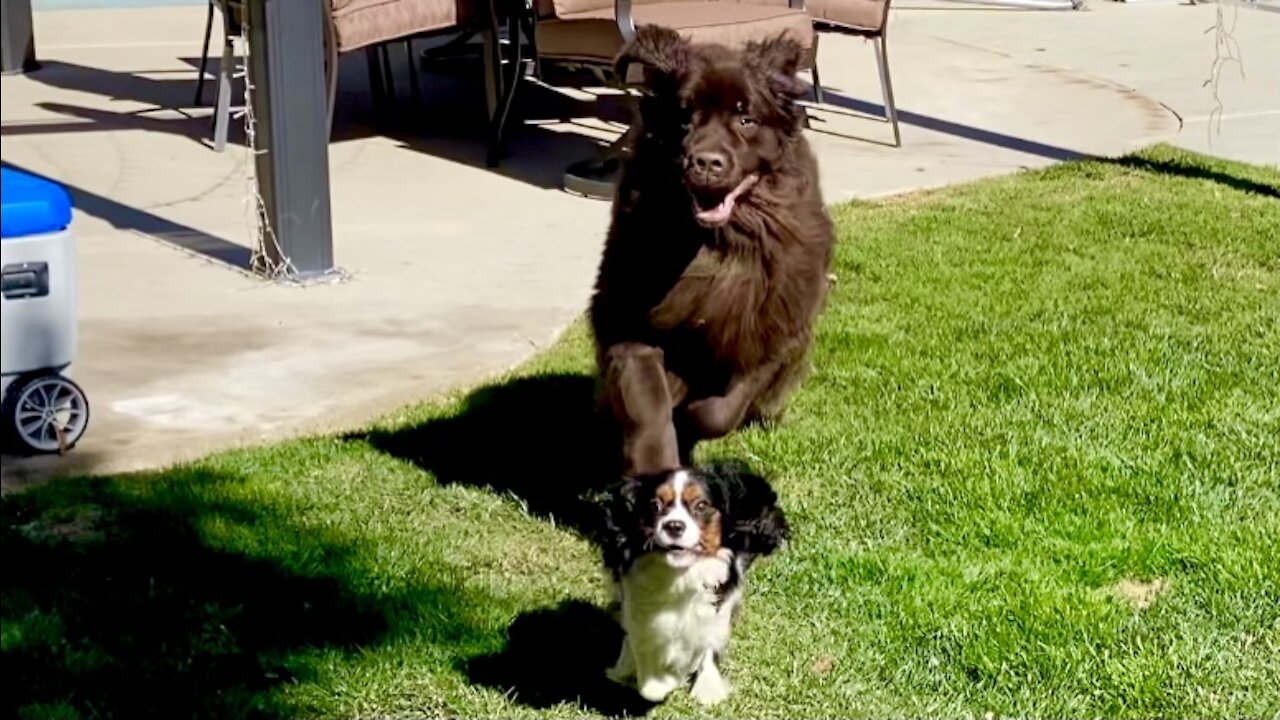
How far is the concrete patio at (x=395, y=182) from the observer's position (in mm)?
5402

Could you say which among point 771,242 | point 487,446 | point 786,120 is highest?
point 786,120

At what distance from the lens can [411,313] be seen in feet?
21.8

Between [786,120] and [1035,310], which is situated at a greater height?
[786,120]

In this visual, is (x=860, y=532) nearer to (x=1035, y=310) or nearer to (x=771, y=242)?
(x=771, y=242)

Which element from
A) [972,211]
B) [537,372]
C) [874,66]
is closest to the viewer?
[537,372]

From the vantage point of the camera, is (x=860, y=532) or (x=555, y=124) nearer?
(x=860, y=532)

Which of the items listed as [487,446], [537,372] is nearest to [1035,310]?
[537,372]

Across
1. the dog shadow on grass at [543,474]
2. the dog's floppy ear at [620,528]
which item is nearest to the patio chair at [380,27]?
the dog shadow on grass at [543,474]

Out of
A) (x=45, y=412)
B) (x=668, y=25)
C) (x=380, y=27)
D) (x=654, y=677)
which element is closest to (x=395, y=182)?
(x=380, y=27)

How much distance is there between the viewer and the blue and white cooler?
7.38ft

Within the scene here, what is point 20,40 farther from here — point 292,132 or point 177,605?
point 177,605

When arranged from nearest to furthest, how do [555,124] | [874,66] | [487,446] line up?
[487,446]
[555,124]
[874,66]

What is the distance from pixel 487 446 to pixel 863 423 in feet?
4.07

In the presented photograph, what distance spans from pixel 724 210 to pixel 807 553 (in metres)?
0.95
